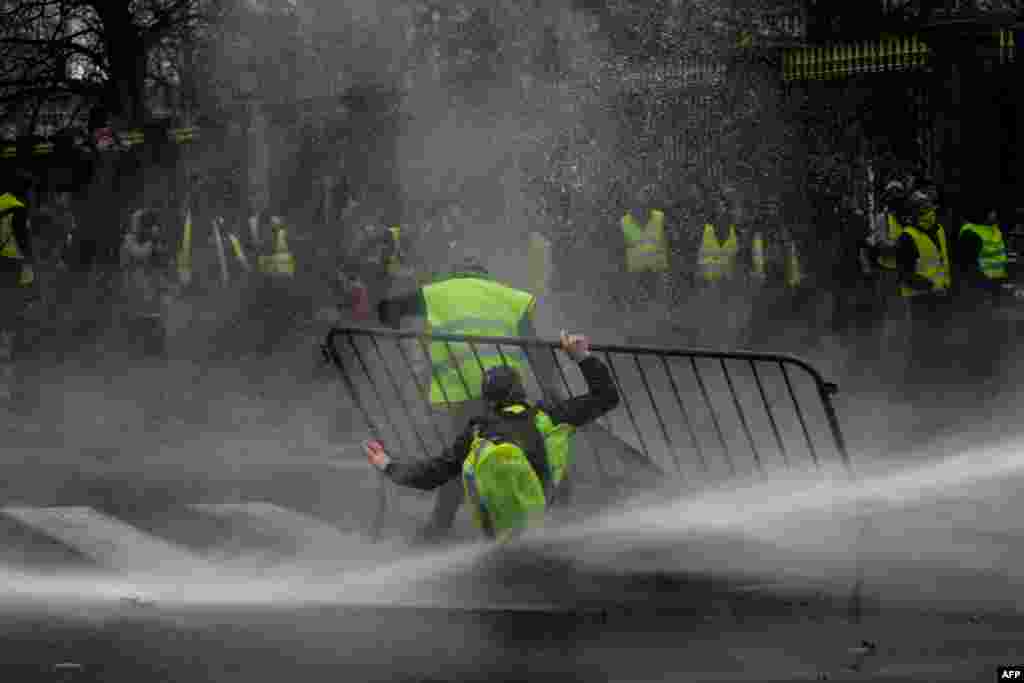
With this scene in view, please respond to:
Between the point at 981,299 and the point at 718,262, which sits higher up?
the point at 981,299

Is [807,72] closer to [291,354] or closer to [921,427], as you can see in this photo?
[291,354]

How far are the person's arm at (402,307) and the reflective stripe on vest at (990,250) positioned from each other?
7.06 meters

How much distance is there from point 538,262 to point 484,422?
11017 millimetres

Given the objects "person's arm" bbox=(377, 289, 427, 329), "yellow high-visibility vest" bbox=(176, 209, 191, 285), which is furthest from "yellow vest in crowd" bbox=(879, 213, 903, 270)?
"yellow high-visibility vest" bbox=(176, 209, 191, 285)

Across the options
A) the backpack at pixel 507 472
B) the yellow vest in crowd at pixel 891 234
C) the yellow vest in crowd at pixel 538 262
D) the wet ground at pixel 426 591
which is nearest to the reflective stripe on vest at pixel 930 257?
the yellow vest in crowd at pixel 891 234

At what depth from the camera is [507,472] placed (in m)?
7.10

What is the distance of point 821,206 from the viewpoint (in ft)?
63.6

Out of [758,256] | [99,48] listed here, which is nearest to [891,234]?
[758,256]

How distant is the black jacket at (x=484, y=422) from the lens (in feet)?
24.0

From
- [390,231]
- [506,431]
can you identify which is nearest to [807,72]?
[390,231]

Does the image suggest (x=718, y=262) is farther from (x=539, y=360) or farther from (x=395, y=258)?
(x=539, y=360)

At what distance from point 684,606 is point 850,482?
140 centimetres

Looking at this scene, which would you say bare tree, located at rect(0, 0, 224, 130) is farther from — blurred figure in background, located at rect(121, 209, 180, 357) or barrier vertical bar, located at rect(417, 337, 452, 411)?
barrier vertical bar, located at rect(417, 337, 452, 411)

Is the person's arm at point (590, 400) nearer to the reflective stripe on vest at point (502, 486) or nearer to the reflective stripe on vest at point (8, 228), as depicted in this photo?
the reflective stripe on vest at point (502, 486)
